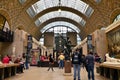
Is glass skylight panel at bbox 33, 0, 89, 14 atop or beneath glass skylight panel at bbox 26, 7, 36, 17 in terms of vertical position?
atop

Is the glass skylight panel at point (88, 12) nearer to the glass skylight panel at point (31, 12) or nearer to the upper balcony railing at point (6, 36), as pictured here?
the glass skylight panel at point (31, 12)

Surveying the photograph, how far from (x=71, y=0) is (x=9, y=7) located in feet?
56.5

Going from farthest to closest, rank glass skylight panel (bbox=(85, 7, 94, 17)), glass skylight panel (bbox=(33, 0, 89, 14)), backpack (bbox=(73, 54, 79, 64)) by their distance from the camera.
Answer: glass skylight panel (bbox=(33, 0, 89, 14))
glass skylight panel (bbox=(85, 7, 94, 17))
backpack (bbox=(73, 54, 79, 64))

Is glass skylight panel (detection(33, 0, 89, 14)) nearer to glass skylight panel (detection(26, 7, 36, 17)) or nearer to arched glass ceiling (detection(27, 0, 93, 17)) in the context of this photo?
arched glass ceiling (detection(27, 0, 93, 17))

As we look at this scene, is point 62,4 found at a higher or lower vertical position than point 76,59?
higher

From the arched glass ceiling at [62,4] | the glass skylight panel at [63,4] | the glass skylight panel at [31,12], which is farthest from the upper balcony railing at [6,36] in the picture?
the glass skylight panel at [63,4]

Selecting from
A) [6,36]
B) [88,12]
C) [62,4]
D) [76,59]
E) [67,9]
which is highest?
[62,4]

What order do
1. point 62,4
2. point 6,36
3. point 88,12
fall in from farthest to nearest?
point 62,4 → point 88,12 → point 6,36

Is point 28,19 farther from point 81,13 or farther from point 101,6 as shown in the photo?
point 101,6

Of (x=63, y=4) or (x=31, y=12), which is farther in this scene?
(x=63, y=4)

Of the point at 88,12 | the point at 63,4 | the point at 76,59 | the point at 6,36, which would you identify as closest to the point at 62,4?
the point at 63,4

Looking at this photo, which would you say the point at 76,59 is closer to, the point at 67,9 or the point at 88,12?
the point at 88,12

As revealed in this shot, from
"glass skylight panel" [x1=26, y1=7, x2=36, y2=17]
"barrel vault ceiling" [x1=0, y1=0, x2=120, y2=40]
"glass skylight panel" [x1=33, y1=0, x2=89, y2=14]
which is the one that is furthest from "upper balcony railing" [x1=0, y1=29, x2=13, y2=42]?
"glass skylight panel" [x1=33, y1=0, x2=89, y2=14]

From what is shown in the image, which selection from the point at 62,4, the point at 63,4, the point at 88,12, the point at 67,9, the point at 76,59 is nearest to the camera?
the point at 76,59
